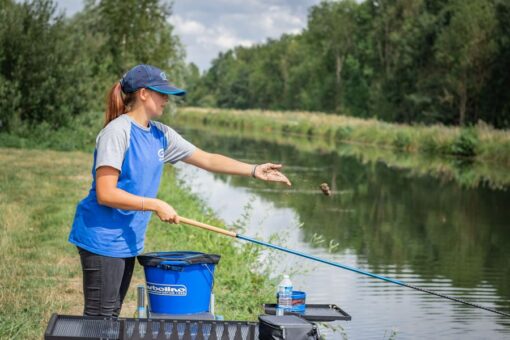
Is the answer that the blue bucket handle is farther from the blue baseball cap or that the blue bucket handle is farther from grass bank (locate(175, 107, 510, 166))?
grass bank (locate(175, 107, 510, 166))

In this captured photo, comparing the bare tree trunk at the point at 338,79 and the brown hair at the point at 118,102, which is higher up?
the bare tree trunk at the point at 338,79

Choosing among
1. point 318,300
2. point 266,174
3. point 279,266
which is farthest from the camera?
point 279,266

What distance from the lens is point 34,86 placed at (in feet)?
89.7

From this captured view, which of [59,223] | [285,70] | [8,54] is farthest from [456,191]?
[285,70]

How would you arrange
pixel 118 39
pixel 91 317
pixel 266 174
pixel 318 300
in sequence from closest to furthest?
pixel 91 317 → pixel 266 174 → pixel 318 300 → pixel 118 39

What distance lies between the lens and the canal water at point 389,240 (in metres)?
9.43

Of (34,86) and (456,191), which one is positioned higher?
(34,86)

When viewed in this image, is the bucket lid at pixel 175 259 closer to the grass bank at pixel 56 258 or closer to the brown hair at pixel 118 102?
the brown hair at pixel 118 102

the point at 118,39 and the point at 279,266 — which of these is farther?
the point at 118,39

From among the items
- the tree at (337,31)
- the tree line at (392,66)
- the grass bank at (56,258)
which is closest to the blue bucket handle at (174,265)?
the grass bank at (56,258)

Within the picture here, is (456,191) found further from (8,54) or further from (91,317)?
(91,317)

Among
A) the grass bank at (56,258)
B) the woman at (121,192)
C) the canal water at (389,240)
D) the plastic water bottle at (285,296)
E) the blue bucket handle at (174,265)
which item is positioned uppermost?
the woman at (121,192)

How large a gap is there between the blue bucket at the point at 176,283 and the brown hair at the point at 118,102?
0.80m

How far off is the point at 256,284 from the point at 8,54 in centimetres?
2009
